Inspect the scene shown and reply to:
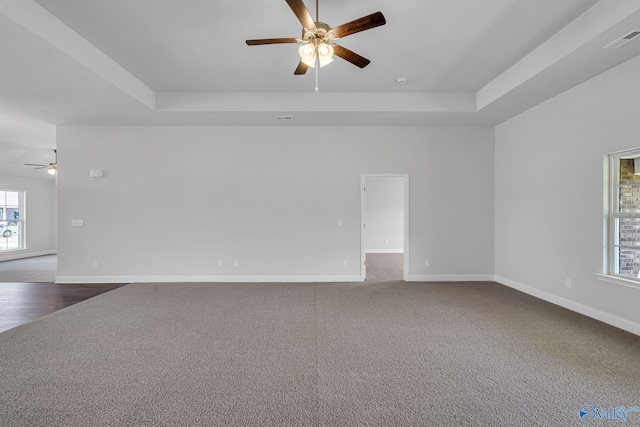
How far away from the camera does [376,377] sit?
2.13 m

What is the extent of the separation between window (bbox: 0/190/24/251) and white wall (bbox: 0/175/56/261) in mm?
149

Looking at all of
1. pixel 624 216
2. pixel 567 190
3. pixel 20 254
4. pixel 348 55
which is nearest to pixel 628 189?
pixel 624 216

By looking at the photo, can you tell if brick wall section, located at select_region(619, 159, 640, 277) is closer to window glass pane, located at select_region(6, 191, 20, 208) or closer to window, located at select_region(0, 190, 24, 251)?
window, located at select_region(0, 190, 24, 251)

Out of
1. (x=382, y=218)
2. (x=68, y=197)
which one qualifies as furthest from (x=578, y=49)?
(x=68, y=197)

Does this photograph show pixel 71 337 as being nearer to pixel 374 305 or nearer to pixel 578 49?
pixel 374 305

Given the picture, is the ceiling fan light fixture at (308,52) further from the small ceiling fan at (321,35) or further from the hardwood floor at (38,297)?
the hardwood floor at (38,297)

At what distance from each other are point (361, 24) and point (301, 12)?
1.51 ft

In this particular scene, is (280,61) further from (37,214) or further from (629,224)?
(37,214)

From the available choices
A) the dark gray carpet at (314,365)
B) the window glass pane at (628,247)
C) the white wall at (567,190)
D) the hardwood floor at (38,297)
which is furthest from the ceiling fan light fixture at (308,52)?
the hardwood floor at (38,297)

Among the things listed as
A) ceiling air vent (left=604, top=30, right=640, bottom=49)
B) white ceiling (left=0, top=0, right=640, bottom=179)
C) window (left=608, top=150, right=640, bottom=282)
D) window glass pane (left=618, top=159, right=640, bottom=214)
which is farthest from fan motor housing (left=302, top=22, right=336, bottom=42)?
window glass pane (left=618, top=159, right=640, bottom=214)

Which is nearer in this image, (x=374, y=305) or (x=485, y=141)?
(x=374, y=305)

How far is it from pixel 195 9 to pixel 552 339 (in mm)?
4532

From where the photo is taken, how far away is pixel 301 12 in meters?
2.06

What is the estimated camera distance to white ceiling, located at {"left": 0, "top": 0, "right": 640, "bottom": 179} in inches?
101
